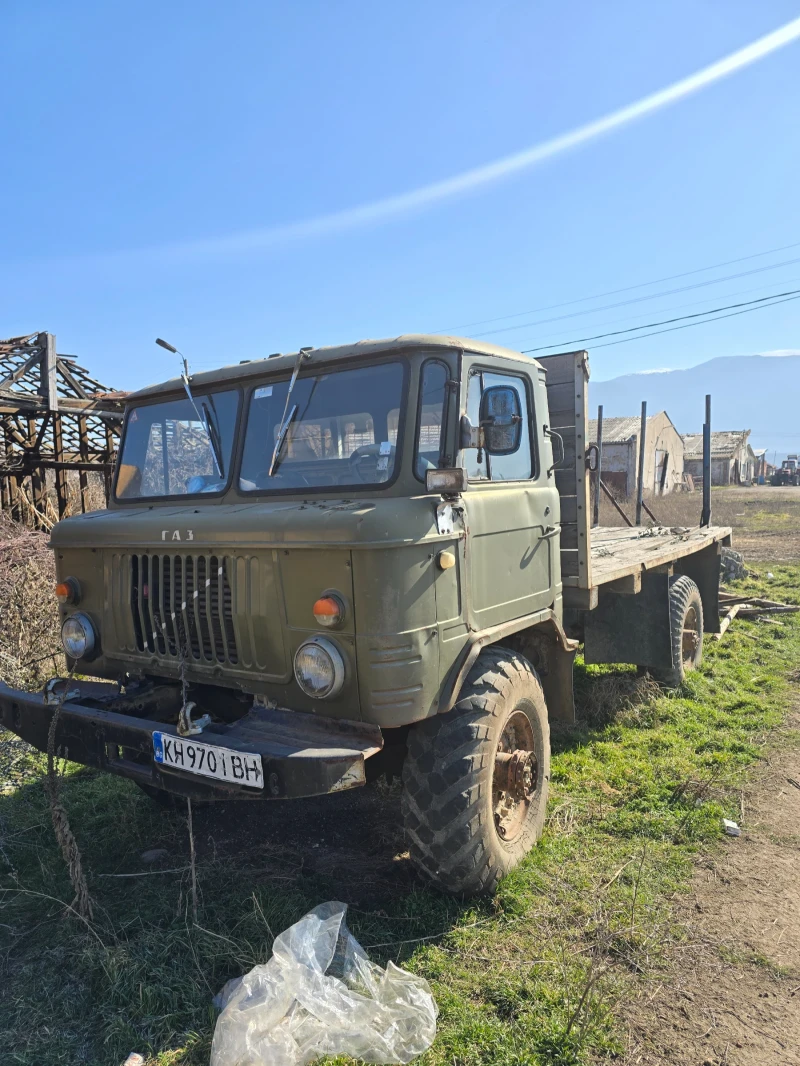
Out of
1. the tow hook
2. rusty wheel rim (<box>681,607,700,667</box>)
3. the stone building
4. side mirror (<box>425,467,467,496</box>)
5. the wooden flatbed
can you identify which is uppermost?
the stone building

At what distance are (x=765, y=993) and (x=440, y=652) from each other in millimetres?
1810

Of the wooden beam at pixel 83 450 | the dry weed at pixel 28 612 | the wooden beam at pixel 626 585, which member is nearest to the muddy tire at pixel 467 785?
the wooden beam at pixel 626 585

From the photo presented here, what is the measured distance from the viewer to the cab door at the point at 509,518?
3.50m

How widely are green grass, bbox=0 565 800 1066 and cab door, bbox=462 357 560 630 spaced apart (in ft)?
4.35

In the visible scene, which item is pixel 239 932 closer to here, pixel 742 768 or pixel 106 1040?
pixel 106 1040

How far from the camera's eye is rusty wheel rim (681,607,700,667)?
708 centimetres

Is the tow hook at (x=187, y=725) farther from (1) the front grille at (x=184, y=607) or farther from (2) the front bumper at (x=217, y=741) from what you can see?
(1) the front grille at (x=184, y=607)

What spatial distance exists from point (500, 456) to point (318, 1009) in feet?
8.31

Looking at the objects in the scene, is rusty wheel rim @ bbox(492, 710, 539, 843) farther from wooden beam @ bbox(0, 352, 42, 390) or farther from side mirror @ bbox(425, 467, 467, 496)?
wooden beam @ bbox(0, 352, 42, 390)

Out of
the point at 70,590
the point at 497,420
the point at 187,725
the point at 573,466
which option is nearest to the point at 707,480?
the point at 573,466

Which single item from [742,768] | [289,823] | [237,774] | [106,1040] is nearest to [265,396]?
[237,774]

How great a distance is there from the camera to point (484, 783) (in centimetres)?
327

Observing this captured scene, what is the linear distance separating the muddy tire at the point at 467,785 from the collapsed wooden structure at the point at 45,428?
872cm

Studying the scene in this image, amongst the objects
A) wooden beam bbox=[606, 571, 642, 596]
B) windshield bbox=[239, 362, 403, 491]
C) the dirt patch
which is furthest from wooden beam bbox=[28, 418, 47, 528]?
the dirt patch
